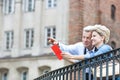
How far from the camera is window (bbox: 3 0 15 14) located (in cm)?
4825

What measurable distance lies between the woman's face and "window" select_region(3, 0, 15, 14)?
131ft

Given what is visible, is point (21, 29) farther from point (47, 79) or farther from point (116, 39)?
point (47, 79)

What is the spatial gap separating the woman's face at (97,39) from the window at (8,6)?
131ft

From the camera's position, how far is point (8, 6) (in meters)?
48.4

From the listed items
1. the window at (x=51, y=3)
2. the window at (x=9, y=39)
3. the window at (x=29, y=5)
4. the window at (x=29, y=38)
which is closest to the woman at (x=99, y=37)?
the window at (x=51, y=3)

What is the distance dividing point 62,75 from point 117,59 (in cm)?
145

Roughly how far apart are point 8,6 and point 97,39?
40.3 meters

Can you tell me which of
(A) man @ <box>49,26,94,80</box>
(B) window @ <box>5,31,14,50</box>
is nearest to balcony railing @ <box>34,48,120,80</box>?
(A) man @ <box>49,26,94,80</box>

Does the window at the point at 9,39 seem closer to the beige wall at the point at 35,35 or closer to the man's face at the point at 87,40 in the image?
the beige wall at the point at 35,35

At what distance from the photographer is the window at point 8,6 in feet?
158

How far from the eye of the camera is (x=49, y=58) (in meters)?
44.3

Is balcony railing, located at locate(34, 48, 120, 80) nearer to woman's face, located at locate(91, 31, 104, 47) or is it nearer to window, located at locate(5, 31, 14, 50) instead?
woman's face, located at locate(91, 31, 104, 47)

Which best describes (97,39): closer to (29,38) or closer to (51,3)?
(51,3)

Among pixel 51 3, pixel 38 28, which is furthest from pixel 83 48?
pixel 51 3
